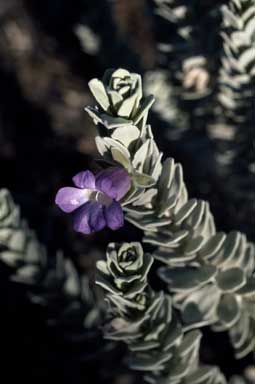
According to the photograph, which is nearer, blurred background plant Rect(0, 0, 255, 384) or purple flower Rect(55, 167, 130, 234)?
purple flower Rect(55, 167, 130, 234)

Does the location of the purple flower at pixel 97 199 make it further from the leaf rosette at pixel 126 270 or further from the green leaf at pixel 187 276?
the green leaf at pixel 187 276

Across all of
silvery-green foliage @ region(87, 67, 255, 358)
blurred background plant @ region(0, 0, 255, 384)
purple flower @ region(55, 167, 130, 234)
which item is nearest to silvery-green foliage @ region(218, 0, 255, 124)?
blurred background plant @ region(0, 0, 255, 384)

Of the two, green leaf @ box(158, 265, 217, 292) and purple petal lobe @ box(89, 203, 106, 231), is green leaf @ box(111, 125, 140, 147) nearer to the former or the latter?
purple petal lobe @ box(89, 203, 106, 231)

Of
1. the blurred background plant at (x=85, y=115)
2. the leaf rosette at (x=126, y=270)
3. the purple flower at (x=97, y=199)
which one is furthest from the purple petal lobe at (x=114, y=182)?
the blurred background plant at (x=85, y=115)

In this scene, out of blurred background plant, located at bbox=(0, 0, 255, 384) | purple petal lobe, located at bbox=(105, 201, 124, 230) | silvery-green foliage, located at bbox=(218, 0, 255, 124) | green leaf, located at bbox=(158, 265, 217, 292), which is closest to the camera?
purple petal lobe, located at bbox=(105, 201, 124, 230)

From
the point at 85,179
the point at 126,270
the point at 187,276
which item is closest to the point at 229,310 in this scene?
the point at 187,276

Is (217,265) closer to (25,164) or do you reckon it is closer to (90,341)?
(90,341)

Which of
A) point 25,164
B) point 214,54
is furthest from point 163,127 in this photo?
point 25,164
